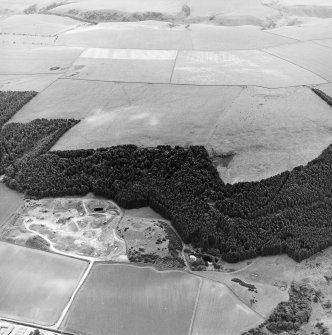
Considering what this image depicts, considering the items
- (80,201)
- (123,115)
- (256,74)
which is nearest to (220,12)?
(256,74)

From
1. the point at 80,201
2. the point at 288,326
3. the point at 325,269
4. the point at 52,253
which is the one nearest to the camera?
the point at 288,326

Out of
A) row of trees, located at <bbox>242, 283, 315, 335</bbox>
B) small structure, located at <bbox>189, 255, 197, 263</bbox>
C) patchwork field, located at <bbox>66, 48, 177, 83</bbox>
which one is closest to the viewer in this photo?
row of trees, located at <bbox>242, 283, 315, 335</bbox>

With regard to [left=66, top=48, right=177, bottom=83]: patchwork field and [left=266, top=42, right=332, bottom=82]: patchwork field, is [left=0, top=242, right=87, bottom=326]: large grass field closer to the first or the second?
[left=66, top=48, right=177, bottom=83]: patchwork field

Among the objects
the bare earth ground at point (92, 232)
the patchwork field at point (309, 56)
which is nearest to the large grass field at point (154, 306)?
→ the bare earth ground at point (92, 232)

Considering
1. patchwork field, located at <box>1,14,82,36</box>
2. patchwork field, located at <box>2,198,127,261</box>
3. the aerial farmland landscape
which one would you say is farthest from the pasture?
patchwork field, located at <box>1,14,82,36</box>

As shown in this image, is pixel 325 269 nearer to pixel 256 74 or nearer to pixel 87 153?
pixel 87 153
